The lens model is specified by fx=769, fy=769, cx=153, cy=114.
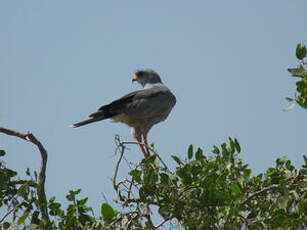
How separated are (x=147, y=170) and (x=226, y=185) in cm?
59

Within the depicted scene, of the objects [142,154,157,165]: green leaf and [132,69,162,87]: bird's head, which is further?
[132,69,162,87]: bird's head

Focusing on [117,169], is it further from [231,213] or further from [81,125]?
[81,125]

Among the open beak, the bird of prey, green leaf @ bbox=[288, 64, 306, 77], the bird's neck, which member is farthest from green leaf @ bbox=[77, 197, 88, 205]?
the open beak

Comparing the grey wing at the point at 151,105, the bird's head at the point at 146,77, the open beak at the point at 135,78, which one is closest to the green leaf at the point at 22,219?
the grey wing at the point at 151,105

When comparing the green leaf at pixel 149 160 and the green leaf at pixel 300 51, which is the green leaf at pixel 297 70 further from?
the green leaf at pixel 149 160

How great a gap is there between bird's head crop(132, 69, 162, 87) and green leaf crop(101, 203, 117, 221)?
7085 millimetres

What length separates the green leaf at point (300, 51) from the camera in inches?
205

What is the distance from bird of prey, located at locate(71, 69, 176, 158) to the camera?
10.4 meters

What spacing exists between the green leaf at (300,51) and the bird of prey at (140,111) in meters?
5.16

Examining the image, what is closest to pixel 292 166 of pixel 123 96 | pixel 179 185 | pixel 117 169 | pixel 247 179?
pixel 247 179

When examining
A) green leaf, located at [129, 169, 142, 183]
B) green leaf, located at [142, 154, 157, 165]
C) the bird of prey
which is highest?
the bird of prey

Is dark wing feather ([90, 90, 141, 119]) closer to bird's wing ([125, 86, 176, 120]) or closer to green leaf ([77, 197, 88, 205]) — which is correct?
bird's wing ([125, 86, 176, 120])

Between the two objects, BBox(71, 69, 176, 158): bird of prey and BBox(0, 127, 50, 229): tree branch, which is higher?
BBox(71, 69, 176, 158): bird of prey

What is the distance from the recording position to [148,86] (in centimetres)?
1174
